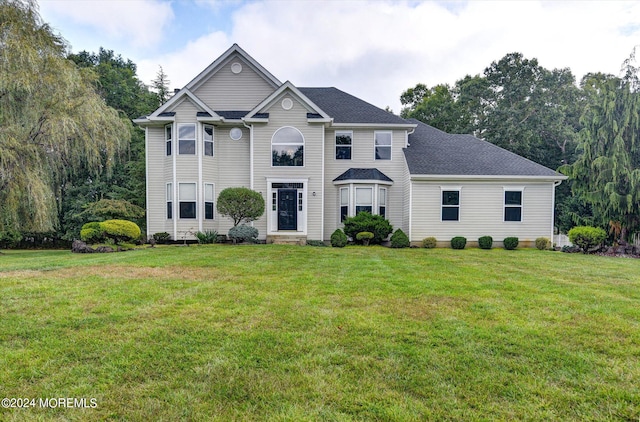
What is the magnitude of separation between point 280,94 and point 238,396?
561 inches

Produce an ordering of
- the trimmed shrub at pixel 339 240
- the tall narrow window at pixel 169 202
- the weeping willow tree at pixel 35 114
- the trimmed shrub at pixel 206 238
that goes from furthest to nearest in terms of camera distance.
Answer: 1. the tall narrow window at pixel 169 202
2. the trimmed shrub at pixel 206 238
3. the trimmed shrub at pixel 339 240
4. the weeping willow tree at pixel 35 114

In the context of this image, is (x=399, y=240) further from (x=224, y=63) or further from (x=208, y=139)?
(x=224, y=63)

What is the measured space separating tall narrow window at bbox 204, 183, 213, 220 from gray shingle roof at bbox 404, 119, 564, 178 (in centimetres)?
935

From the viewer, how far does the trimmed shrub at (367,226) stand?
563 inches

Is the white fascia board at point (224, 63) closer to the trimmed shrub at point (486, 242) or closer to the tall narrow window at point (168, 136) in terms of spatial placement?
the tall narrow window at point (168, 136)

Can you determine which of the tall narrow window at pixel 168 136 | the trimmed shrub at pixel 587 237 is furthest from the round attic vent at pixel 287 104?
the trimmed shrub at pixel 587 237

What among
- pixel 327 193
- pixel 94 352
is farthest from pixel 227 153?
pixel 94 352

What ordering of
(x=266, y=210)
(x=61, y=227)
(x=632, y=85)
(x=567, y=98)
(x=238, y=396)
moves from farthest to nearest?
(x=567, y=98) → (x=61, y=227) → (x=266, y=210) → (x=632, y=85) → (x=238, y=396)

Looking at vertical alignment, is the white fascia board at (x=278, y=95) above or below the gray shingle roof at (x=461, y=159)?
above

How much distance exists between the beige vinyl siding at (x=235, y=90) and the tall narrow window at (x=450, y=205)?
9735 mm

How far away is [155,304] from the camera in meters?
4.95

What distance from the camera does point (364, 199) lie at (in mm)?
15742

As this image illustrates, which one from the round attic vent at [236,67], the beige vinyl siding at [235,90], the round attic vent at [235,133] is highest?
the round attic vent at [236,67]

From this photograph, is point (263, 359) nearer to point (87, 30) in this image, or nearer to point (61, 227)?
point (87, 30)
